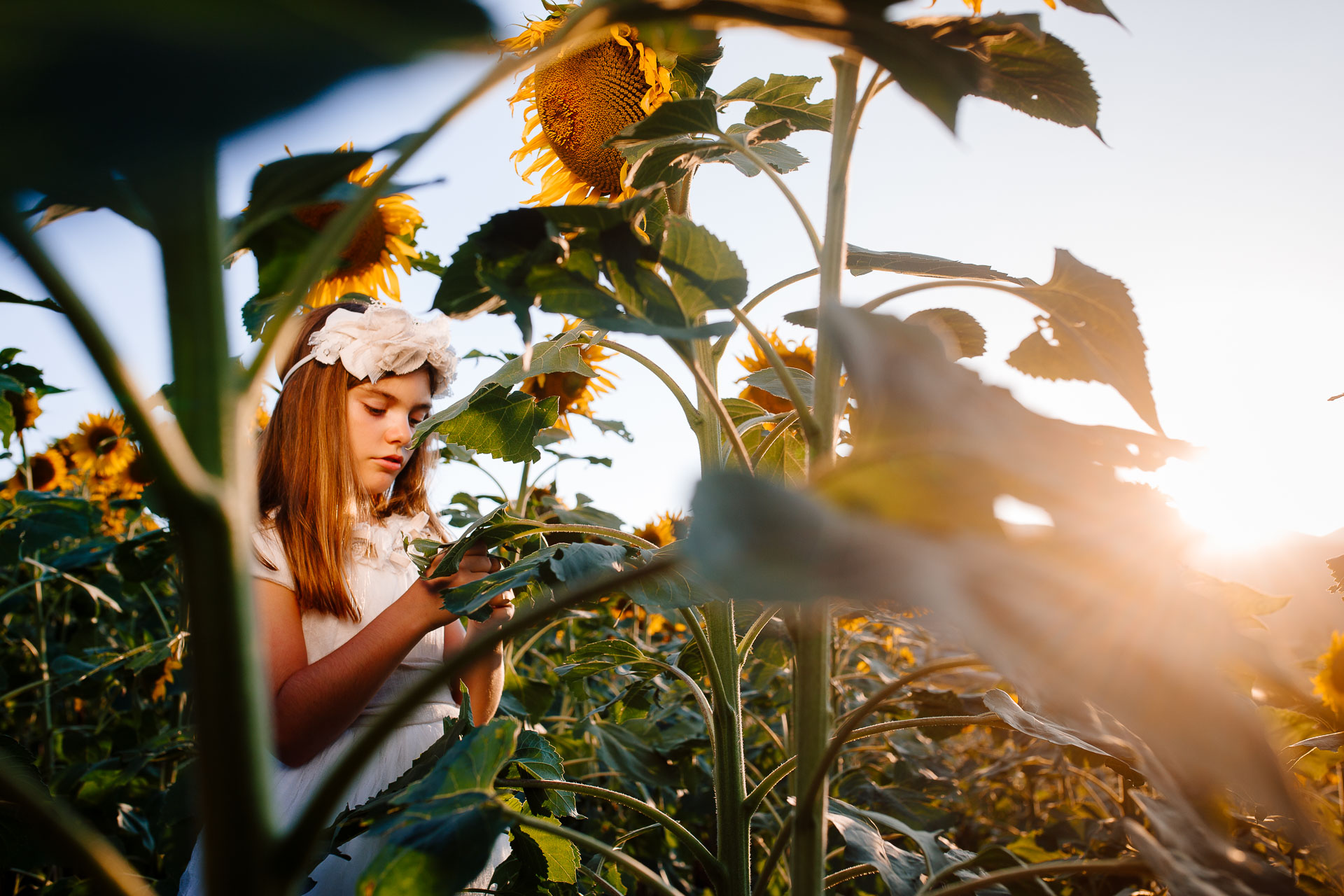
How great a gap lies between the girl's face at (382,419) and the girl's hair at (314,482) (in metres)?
0.02

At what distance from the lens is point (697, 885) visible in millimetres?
1938

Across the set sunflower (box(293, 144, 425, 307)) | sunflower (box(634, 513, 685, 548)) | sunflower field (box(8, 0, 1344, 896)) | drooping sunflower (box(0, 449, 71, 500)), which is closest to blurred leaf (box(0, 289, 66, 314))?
sunflower field (box(8, 0, 1344, 896))

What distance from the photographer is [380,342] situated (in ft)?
4.63

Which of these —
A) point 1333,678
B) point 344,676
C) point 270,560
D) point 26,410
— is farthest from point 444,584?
point 26,410

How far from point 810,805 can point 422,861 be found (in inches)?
8.6

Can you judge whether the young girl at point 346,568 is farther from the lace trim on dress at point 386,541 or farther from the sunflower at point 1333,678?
the sunflower at point 1333,678

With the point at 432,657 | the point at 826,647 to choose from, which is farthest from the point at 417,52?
the point at 432,657

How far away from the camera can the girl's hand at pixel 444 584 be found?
0.96 metres

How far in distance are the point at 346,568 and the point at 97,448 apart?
2.64 metres

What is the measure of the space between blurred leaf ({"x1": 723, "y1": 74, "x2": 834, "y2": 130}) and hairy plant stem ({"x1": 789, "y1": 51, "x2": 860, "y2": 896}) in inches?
11.1

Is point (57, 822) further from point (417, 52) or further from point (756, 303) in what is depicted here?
point (756, 303)

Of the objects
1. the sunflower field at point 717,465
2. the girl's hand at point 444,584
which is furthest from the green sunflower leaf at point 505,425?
the girl's hand at point 444,584

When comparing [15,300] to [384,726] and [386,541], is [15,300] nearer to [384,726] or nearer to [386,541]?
[384,726]

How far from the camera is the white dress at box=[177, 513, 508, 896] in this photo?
1.12 metres
